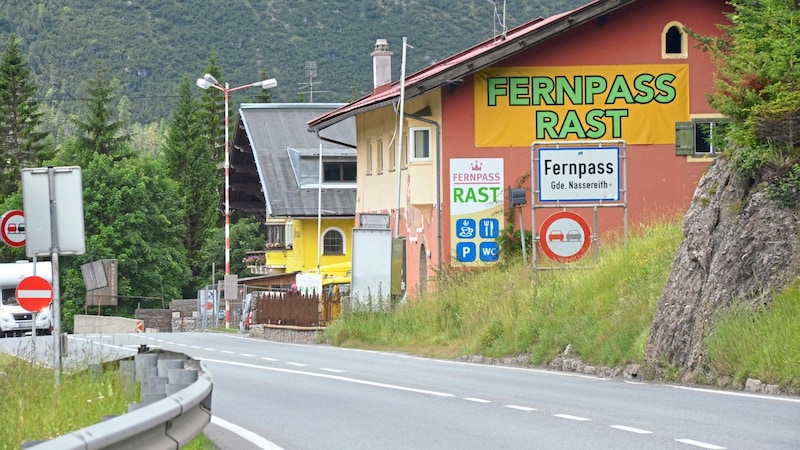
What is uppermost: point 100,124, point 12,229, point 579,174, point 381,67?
point 100,124

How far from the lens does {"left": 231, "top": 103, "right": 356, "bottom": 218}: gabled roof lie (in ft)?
237

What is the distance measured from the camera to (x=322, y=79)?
527 feet

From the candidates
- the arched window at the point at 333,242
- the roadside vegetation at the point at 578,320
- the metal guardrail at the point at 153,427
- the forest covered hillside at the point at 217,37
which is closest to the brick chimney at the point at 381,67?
the arched window at the point at 333,242

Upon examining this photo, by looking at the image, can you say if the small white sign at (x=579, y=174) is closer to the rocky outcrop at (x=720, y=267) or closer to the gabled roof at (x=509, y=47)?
the rocky outcrop at (x=720, y=267)

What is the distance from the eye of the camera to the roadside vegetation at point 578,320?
17.0 metres

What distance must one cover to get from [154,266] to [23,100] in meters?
17.4

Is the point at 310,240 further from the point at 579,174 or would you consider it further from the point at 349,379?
the point at 349,379

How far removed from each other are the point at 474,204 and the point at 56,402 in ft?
93.4

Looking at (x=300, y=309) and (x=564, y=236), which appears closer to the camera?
(x=564, y=236)

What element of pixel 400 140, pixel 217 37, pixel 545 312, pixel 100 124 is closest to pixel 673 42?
pixel 400 140

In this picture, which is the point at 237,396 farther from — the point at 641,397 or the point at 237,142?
the point at 237,142

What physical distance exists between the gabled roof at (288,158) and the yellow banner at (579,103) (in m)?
28.8

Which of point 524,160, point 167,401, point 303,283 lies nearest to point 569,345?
point 167,401

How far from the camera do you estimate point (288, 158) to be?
74.1 m
